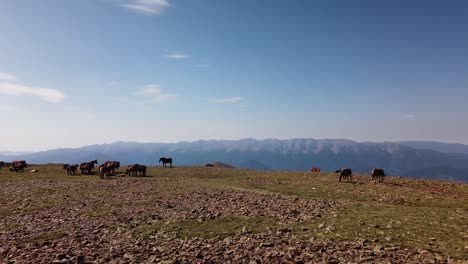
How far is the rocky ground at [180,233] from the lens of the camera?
1320 cm

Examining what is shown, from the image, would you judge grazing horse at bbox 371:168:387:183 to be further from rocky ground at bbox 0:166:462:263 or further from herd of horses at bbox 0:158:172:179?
herd of horses at bbox 0:158:172:179

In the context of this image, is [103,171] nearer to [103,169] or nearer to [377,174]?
[103,169]

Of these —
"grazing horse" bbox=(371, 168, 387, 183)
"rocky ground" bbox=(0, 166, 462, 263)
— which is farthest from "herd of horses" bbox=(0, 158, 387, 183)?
"rocky ground" bbox=(0, 166, 462, 263)

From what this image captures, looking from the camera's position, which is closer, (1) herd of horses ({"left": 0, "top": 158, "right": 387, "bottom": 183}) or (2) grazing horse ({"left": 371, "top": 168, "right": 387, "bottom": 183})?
(2) grazing horse ({"left": 371, "top": 168, "right": 387, "bottom": 183})

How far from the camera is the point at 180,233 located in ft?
56.6

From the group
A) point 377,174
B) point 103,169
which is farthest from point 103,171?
point 377,174

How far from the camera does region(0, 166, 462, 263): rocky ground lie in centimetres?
1320

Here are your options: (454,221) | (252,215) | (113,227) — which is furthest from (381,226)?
(113,227)

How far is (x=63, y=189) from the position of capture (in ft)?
118

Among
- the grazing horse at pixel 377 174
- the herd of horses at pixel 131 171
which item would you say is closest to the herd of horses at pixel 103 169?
the herd of horses at pixel 131 171

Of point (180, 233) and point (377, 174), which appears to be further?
point (377, 174)

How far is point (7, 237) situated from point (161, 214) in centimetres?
909

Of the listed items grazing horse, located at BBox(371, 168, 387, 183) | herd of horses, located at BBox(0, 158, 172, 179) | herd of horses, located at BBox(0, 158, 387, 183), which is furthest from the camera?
herd of horses, located at BBox(0, 158, 172, 179)

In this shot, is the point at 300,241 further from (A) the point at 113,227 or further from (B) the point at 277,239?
(A) the point at 113,227
